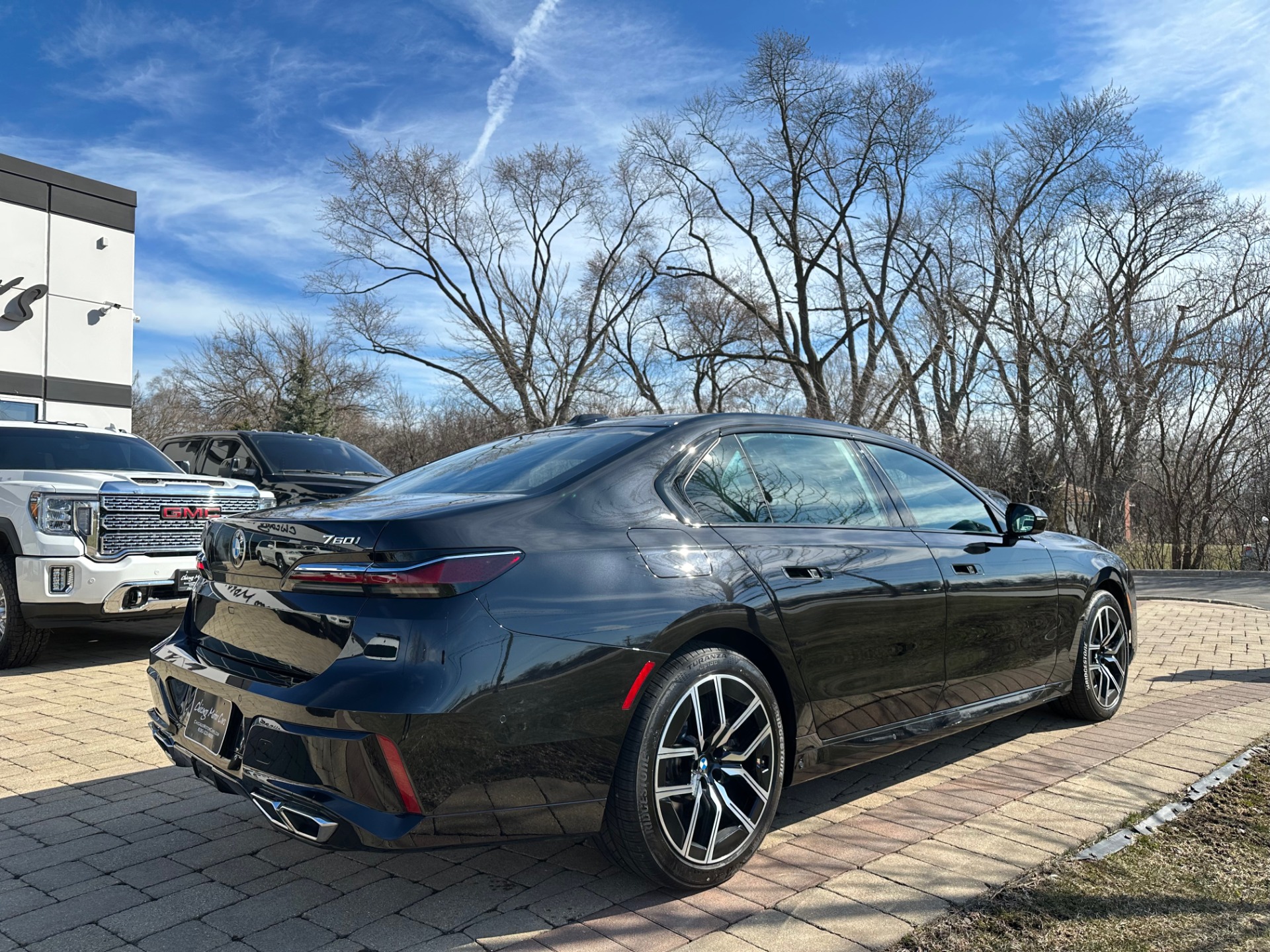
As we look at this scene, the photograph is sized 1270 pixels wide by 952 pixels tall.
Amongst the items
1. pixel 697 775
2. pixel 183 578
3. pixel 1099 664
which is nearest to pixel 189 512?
pixel 183 578

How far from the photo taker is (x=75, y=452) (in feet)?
25.8

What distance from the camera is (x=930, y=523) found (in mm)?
4219

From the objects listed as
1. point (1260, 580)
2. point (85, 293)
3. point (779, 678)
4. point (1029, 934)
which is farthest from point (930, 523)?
point (85, 293)

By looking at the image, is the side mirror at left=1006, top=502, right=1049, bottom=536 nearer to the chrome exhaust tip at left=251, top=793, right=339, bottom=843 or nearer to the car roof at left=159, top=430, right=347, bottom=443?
the chrome exhaust tip at left=251, top=793, right=339, bottom=843

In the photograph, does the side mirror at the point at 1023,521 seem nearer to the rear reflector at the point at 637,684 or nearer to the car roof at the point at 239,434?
the rear reflector at the point at 637,684

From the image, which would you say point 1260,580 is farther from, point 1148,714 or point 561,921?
point 561,921

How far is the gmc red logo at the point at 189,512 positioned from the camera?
6.91m

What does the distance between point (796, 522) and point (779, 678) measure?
59cm

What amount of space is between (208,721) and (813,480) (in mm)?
2336

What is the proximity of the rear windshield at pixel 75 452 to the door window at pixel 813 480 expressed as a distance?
624 cm

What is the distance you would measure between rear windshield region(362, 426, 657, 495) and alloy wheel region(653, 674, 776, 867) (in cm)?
85

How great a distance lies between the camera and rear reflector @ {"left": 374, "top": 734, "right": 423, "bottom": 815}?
8.20 ft

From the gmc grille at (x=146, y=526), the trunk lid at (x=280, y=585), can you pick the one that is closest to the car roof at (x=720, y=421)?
the trunk lid at (x=280, y=585)

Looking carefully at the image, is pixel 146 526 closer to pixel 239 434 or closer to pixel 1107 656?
pixel 239 434
